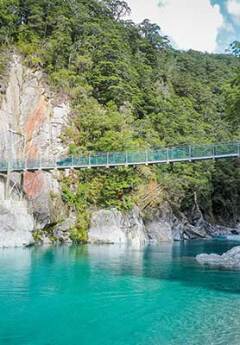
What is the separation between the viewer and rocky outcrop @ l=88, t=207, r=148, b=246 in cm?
3281

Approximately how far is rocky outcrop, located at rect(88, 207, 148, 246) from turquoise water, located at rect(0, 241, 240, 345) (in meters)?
11.1

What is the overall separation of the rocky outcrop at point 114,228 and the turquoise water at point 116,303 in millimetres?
11078

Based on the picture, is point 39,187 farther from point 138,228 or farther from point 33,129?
point 138,228

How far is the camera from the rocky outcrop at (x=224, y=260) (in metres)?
21.1

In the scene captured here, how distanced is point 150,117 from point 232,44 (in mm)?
19713

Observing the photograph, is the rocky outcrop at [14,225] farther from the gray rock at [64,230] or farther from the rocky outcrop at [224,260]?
the rocky outcrop at [224,260]

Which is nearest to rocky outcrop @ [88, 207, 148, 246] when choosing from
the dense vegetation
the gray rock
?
the dense vegetation

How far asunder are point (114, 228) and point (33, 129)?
32.2ft

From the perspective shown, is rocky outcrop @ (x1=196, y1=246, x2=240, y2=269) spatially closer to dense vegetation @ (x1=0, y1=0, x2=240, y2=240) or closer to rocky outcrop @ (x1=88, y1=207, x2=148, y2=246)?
dense vegetation @ (x1=0, y1=0, x2=240, y2=240)

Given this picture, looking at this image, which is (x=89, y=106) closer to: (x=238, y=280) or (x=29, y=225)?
(x=29, y=225)

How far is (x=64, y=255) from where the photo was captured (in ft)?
79.8

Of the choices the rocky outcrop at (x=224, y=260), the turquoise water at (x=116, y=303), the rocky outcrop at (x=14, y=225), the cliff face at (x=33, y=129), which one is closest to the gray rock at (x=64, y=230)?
the cliff face at (x=33, y=129)

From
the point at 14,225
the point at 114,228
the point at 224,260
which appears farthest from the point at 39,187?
the point at 224,260

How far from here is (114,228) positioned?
109 ft
